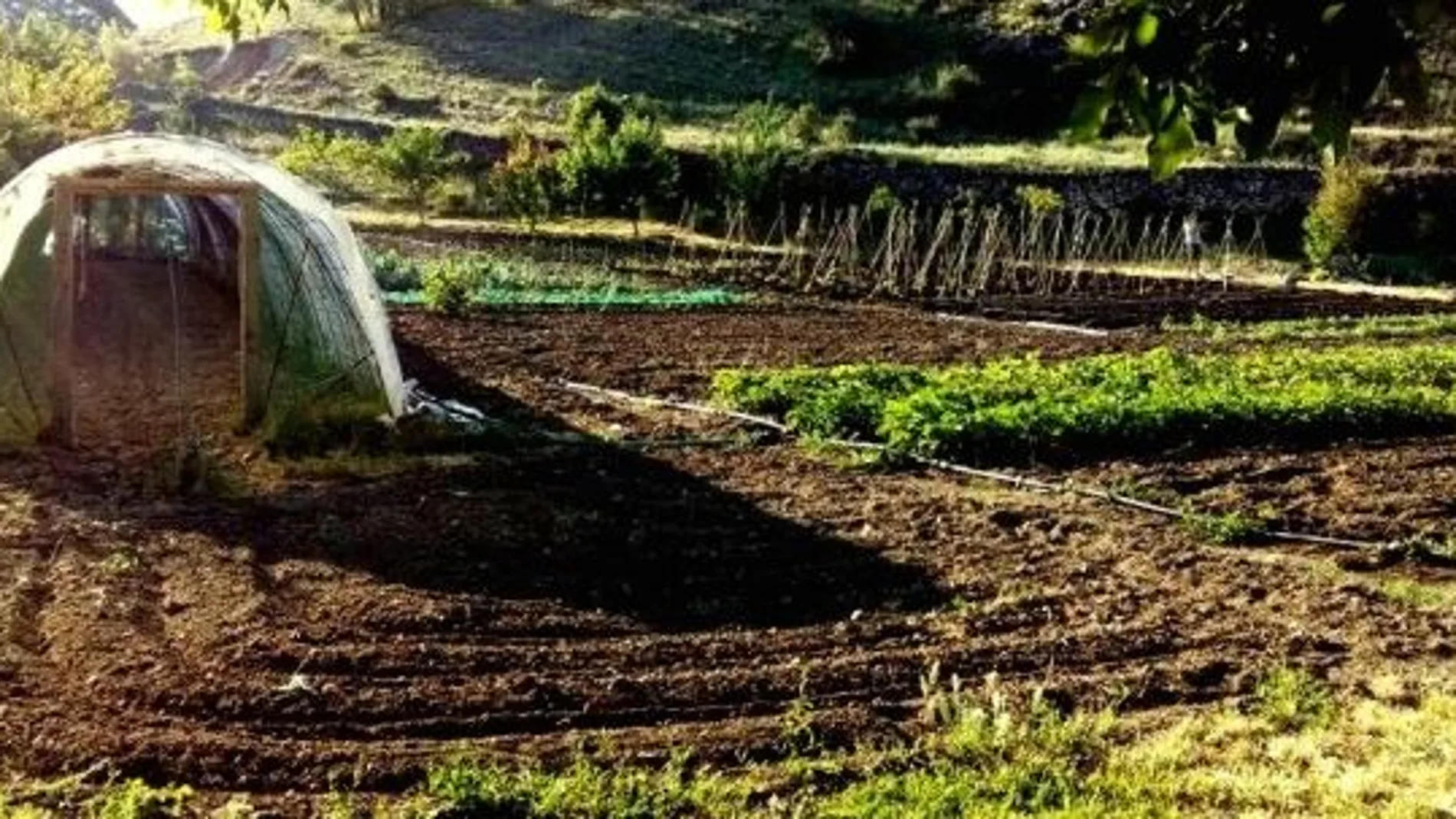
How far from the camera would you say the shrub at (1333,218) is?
24875 mm

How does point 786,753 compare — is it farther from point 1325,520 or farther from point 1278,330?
point 1278,330

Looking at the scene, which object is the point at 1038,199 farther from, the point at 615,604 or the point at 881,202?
the point at 615,604

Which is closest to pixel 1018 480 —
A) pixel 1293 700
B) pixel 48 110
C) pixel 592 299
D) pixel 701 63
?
pixel 1293 700

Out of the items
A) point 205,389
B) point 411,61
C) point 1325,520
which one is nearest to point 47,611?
point 205,389

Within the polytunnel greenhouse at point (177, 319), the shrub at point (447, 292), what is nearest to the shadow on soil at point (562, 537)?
the polytunnel greenhouse at point (177, 319)

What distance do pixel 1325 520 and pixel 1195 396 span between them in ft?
7.74

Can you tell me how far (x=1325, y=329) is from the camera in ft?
59.8

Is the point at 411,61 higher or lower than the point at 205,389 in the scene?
higher

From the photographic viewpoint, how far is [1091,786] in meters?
5.42

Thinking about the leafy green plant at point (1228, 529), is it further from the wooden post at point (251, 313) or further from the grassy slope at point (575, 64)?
the grassy slope at point (575, 64)

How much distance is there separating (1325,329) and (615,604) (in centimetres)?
1312

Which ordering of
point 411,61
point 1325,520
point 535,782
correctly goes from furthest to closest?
1. point 411,61
2. point 1325,520
3. point 535,782

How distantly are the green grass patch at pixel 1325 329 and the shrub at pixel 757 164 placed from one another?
8541 millimetres

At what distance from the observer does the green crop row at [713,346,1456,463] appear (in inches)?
423
